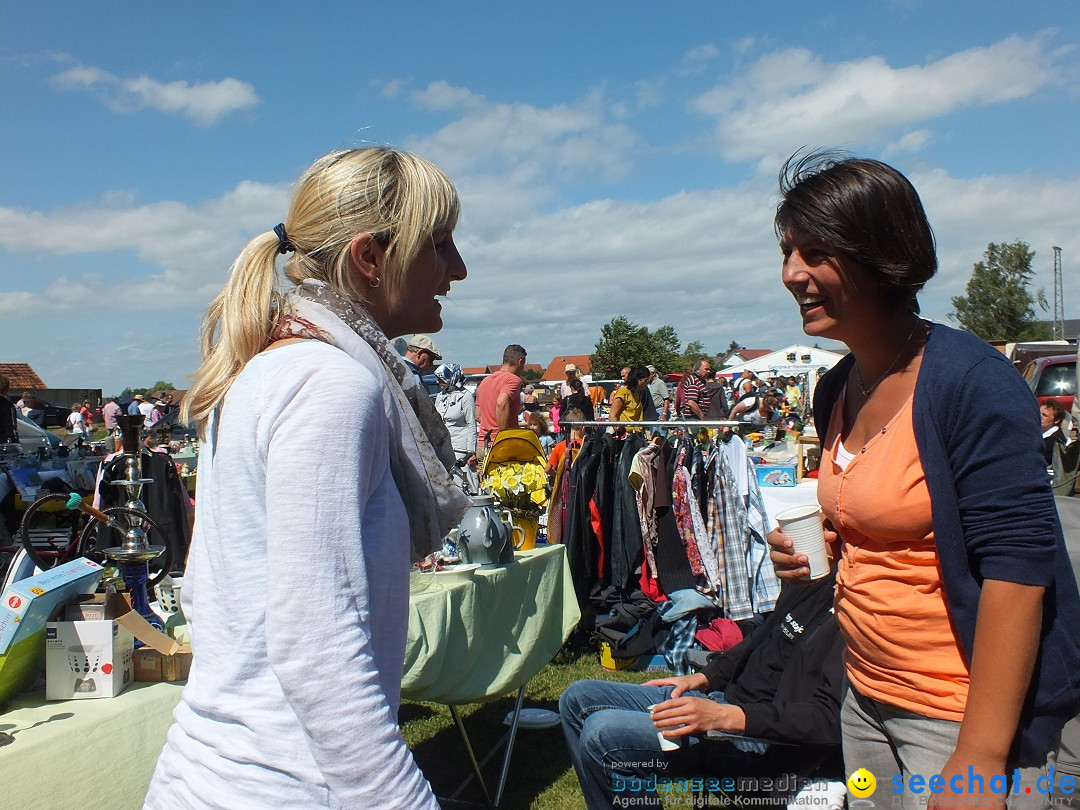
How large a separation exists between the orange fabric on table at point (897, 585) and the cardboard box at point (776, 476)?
377 centimetres

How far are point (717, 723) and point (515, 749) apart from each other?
6.99 feet

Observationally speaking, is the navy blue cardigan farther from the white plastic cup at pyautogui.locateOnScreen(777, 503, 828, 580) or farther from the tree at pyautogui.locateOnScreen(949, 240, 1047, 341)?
the tree at pyautogui.locateOnScreen(949, 240, 1047, 341)

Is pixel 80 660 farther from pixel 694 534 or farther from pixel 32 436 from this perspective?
pixel 32 436

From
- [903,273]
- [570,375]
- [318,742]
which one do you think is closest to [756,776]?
[903,273]

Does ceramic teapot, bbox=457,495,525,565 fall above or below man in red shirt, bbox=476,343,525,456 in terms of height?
below

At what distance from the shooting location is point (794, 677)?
235 cm

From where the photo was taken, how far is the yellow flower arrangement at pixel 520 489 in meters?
4.59

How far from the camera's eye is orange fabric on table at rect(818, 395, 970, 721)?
1.34 metres

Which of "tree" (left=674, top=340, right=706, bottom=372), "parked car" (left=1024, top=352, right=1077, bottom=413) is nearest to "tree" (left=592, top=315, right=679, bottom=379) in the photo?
"tree" (left=674, top=340, right=706, bottom=372)

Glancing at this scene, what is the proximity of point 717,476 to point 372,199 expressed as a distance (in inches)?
167

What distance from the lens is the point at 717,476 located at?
499 centimetres

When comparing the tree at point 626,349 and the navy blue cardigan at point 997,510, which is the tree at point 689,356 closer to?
the tree at point 626,349

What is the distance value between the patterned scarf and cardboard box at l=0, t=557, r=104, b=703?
1.35 metres

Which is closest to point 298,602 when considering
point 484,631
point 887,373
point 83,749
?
point 887,373
